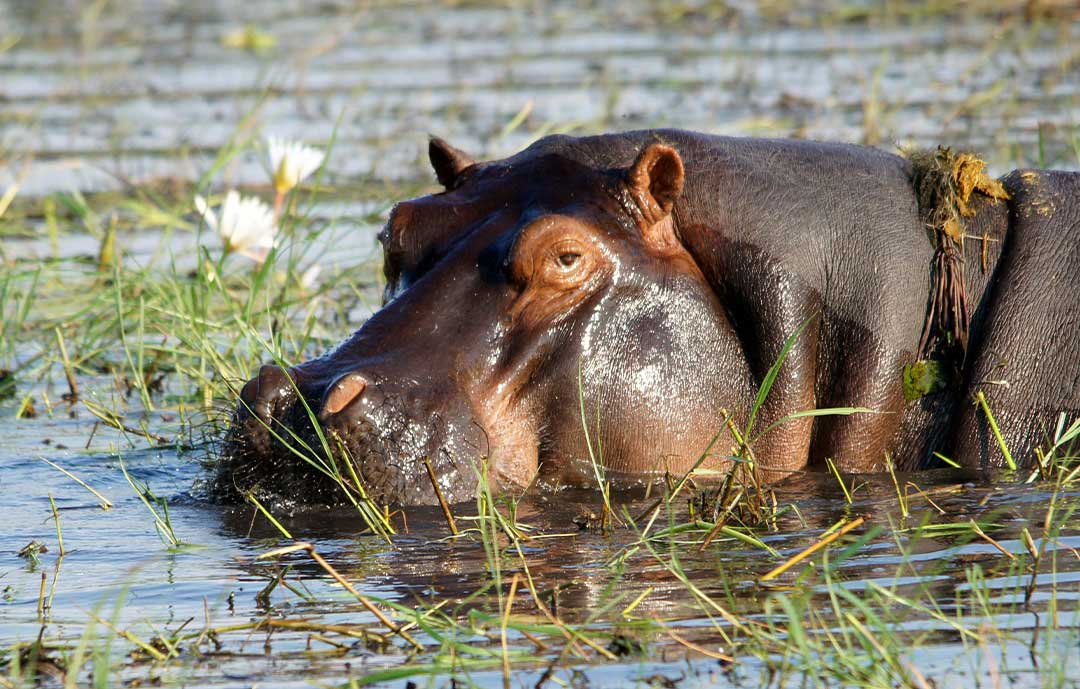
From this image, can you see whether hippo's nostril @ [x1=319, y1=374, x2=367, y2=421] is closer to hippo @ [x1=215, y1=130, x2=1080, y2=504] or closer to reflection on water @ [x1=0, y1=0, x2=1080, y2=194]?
hippo @ [x1=215, y1=130, x2=1080, y2=504]

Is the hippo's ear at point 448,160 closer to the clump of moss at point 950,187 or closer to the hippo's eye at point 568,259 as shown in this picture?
the hippo's eye at point 568,259

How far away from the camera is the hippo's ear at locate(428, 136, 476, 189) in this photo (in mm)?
4941

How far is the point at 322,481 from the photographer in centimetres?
452

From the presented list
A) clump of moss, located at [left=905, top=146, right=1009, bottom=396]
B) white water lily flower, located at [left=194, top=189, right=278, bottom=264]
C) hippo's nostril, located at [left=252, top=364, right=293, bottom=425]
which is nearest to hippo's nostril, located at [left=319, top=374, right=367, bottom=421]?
hippo's nostril, located at [left=252, top=364, right=293, bottom=425]

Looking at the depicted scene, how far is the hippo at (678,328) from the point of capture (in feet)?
14.7

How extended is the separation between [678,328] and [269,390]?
1.08 meters

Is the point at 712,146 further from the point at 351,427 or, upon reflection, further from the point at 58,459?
the point at 58,459

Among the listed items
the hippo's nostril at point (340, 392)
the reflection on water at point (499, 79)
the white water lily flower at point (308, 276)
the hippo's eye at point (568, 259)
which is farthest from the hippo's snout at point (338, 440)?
the reflection on water at point (499, 79)

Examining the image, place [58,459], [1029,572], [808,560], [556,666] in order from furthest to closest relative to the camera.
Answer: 1. [58,459]
2. [808,560]
3. [1029,572]
4. [556,666]

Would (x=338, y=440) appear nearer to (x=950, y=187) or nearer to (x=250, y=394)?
(x=250, y=394)

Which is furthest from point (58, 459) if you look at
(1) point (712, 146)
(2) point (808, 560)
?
(2) point (808, 560)

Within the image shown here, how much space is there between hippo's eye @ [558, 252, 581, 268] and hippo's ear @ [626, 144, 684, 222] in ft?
0.87

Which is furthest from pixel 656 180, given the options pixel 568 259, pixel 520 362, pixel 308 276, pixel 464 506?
pixel 308 276

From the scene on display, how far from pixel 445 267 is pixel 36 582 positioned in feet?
4.27
